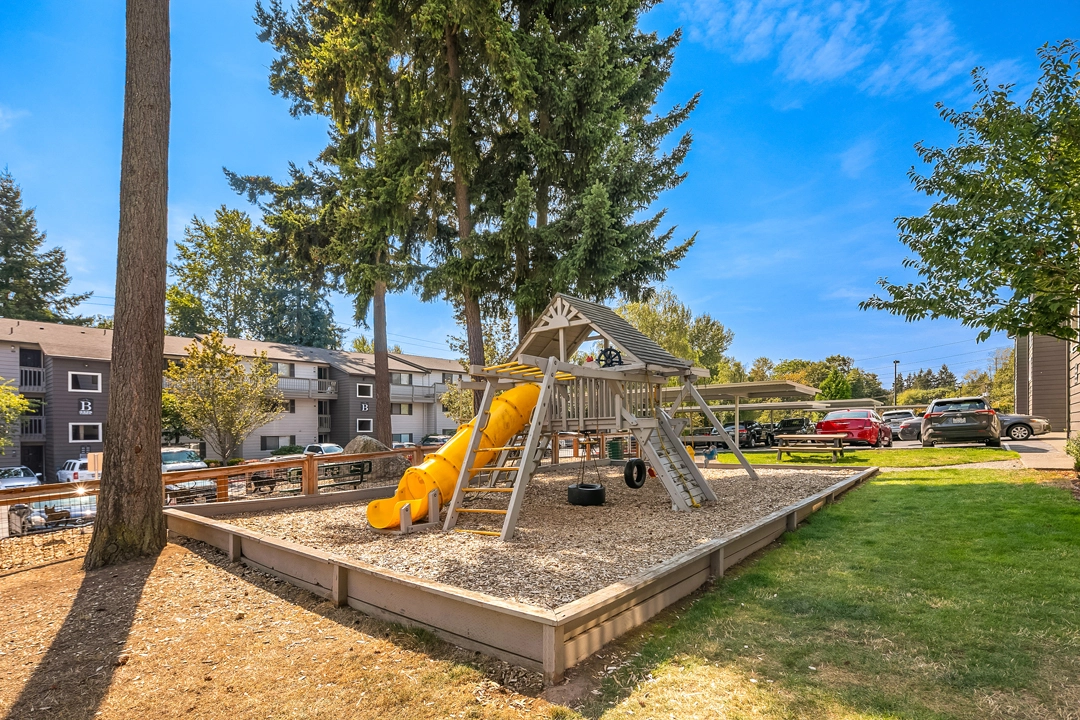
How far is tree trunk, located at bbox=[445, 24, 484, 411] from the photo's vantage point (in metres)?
13.6

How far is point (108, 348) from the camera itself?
28.7 meters

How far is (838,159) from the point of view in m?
15.7

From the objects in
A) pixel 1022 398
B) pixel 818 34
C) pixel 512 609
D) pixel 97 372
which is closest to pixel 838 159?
pixel 818 34

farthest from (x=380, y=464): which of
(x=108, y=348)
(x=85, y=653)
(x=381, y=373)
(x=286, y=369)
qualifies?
(x=108, y=348)

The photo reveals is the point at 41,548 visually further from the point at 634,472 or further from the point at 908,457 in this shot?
the point at 908,457

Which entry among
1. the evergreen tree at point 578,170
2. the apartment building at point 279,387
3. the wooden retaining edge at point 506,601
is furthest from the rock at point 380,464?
the wooden retaining edge at point 506,601

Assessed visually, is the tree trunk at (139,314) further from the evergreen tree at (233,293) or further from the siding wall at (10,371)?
the evergreen tree at (233,293)

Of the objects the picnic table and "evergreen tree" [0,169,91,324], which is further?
"evergreen tree" [0,169,91,324]

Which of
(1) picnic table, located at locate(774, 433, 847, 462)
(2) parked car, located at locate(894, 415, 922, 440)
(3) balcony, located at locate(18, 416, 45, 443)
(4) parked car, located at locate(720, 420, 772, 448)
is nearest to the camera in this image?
(1) picnic table, located at locate(774, 433, 847, 462)

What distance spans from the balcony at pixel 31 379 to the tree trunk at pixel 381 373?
20.2 meters

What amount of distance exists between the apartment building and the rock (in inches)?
334

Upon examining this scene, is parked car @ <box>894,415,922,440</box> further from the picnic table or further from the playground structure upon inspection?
the playground structure

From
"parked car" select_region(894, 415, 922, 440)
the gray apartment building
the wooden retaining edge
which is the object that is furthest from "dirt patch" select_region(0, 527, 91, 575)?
the gray apartment building

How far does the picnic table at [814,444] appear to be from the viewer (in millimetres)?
15227
